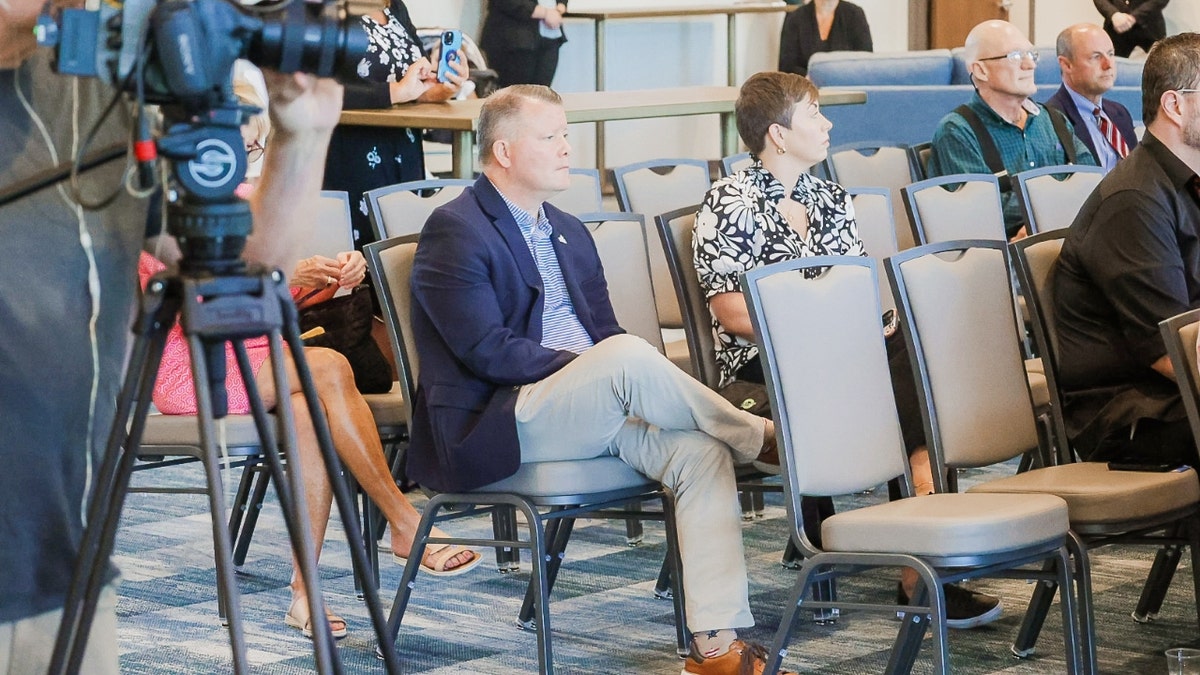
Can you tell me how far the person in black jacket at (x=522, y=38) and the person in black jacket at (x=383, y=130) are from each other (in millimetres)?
4216

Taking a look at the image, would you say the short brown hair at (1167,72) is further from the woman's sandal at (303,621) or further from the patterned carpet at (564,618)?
the woman's sandal at (303,621)

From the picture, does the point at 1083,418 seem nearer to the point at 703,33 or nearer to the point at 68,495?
the point at 68,495

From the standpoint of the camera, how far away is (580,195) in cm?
446

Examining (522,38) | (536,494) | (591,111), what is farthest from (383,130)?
(522,38)

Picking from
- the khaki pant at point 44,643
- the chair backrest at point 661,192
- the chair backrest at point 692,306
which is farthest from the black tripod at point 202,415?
the chair backrest at point 661,192

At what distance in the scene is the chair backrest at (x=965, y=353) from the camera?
3047 mm

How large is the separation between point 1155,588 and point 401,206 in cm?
183

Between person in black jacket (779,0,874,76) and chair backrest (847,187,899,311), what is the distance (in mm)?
Answer: 5924

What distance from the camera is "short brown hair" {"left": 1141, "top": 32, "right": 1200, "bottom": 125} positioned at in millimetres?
3486

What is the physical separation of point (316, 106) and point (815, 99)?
9.16ft

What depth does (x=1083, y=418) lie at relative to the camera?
10.9 ft

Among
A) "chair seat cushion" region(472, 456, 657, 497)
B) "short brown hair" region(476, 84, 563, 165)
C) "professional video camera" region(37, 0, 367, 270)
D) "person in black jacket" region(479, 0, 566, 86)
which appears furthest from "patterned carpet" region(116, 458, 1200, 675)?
"person in black jacket" region(479, 0, 566, 86)

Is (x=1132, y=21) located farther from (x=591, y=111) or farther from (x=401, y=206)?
(x=401, y=206)

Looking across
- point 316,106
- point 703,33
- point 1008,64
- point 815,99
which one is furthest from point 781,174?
point 703,33
